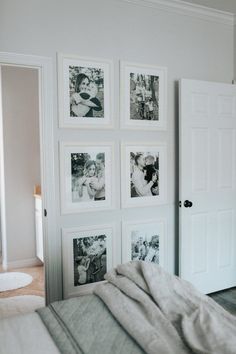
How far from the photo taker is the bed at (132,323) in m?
1.35

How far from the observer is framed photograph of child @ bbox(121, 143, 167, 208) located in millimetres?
3018

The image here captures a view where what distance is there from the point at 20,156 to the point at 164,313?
3139 millimetres

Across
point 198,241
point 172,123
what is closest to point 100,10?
point 172,123

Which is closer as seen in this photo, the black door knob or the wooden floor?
the wooden floor

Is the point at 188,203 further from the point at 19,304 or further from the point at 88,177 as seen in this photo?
the point at 19,304

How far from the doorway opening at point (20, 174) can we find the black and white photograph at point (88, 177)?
1.37 metres

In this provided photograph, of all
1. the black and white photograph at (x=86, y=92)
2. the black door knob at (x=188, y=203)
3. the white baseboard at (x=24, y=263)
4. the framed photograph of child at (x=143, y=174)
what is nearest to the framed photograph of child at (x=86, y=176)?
the framed photograph of child at (x=143, y=174)

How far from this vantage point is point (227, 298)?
10.7 feet

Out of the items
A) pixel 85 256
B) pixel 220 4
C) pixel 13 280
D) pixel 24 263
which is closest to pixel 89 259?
pixel 85 256

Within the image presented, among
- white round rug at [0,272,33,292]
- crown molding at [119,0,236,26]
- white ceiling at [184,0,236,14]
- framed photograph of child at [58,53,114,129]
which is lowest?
white round rug at [0,272,33,292]

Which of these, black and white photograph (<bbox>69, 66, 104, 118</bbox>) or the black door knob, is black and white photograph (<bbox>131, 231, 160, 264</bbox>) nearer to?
the black door knob

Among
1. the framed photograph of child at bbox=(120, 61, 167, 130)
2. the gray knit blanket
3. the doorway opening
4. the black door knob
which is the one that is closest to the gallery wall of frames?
the framed photograph of child at bbox=(120, 61, 167, 130)

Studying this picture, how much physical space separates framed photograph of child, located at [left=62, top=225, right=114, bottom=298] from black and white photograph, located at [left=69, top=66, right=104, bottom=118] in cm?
96

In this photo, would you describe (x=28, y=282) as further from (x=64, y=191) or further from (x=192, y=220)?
(x=192, y=220)
